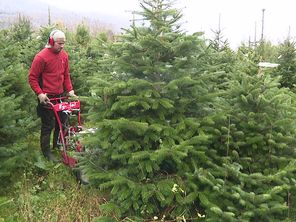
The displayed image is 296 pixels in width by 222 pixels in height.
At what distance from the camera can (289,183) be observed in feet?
15.1

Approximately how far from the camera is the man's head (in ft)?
20.5

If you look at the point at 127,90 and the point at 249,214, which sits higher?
the point at 127,90

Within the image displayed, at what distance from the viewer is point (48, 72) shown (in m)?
6.54

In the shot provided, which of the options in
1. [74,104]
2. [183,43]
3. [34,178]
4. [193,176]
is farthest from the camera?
[74,104]

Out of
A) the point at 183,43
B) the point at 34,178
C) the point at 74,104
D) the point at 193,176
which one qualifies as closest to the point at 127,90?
the point at 183,43

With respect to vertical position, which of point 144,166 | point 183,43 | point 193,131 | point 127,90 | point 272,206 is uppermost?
point 183,43

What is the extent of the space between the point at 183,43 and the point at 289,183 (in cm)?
204

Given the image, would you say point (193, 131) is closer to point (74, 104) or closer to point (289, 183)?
point (289, 183)

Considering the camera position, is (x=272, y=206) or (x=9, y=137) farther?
(x=9, y=137)

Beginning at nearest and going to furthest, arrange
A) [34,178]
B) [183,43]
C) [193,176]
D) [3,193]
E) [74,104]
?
[193,176], [183,43], [3,193], [34,178], [74,104]

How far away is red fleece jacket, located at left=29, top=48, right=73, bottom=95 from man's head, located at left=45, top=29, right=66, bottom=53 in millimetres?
99

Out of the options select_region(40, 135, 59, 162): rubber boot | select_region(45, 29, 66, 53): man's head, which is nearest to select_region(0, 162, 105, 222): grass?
select_region(40, 135, 59, 162): rubber boot

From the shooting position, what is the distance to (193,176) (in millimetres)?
4480

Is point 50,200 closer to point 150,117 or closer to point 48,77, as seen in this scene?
point 150,117
